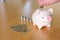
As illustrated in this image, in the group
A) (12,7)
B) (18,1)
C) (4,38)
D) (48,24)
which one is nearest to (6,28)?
(4,38)

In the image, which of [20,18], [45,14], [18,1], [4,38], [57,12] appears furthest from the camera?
[18,1]

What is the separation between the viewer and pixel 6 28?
84 centimetres

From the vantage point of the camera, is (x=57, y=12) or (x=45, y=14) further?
(x=57, y=12)

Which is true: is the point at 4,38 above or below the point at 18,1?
below

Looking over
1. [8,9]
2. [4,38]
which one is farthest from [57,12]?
[4,38]

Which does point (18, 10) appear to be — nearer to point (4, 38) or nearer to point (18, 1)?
point (18, 1)

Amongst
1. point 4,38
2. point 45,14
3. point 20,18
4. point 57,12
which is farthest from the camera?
point 57,12

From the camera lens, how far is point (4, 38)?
0.74m

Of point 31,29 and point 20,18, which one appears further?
point 20,18

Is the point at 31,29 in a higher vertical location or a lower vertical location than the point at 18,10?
lower

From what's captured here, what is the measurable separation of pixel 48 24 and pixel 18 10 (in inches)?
11.3

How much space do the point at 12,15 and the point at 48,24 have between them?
24 centimetres

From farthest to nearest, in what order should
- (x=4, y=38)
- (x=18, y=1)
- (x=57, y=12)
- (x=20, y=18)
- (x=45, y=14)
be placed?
1. (x=18, y=1)
2. (x=57, y=12)
3. (x=20, y=18)
4. (x=45, y=14)
5. (x=4, y=38)

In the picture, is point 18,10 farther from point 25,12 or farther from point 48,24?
point 48,24
